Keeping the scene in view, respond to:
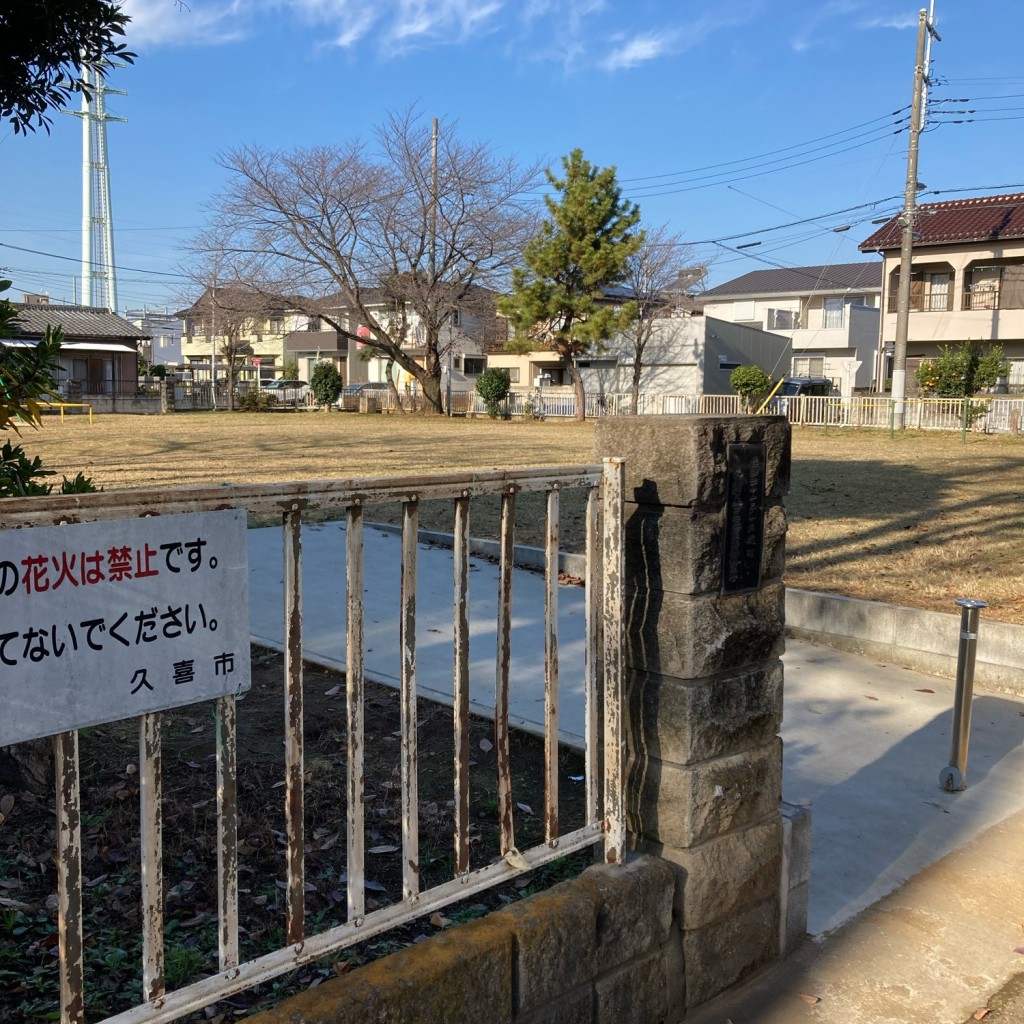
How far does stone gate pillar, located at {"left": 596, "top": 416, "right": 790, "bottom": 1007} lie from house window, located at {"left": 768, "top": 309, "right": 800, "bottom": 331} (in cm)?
5431

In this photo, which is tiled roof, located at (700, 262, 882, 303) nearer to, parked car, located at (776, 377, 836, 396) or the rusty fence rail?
parked car, located at (776, 377, 836, 396)

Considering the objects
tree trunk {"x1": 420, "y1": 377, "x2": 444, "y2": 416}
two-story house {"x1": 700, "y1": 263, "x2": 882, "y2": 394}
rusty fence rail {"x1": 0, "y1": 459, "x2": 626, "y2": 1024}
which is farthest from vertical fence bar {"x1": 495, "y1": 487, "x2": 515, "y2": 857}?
two-story house {"x1": 700, "y1": 263, "x2": 882, "y2": 394}

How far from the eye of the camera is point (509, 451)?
21.3 metres

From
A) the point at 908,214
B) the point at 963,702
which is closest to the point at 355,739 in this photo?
the point at 963,702

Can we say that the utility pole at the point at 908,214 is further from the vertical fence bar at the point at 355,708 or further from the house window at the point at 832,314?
the vertical fence bar at the point at 355,708

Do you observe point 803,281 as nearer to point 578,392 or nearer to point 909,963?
point 578,392

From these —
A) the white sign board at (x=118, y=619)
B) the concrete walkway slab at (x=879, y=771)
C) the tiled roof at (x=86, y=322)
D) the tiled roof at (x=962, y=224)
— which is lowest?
the concrete walkway slab at (x=879, y=771)

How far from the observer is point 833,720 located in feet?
17.8

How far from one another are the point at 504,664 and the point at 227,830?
0.79 meters

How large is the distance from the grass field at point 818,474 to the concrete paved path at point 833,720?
1.60m

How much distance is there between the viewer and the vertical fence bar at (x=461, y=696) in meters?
2.43

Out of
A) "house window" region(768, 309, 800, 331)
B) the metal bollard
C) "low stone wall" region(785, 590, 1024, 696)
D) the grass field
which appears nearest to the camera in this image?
the metal bollard

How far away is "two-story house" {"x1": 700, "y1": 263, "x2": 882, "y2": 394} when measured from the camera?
170 feet

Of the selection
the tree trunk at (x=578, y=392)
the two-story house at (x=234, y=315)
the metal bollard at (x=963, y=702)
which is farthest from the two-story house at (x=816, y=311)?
the metal bollard at (x=963, y=702)
